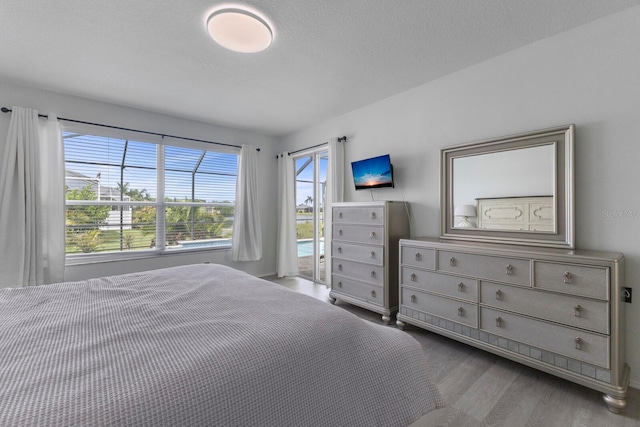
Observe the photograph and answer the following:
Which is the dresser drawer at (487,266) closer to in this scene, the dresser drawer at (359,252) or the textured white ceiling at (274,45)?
the dresser drawer at (359,252)

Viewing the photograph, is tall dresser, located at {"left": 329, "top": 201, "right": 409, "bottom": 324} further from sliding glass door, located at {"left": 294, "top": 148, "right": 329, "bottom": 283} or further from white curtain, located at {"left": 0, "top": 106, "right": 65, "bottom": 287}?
white curtain, located at {"left": 0, "top": 106, "right": 65, "bottom": 287}

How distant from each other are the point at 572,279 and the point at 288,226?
3654 millimetres

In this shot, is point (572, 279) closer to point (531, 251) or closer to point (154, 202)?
point (531, 251)

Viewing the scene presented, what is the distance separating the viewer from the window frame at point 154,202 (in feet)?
11.0

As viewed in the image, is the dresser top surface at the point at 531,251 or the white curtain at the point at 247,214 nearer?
the dresser top surface at the point at 531,251

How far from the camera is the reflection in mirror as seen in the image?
222 centimetres

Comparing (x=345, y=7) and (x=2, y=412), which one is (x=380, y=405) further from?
(x=345, y=7)

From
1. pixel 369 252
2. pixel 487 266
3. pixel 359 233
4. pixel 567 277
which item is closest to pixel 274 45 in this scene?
pixel 359 233

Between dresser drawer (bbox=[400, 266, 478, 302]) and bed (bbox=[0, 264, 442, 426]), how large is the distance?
1.23 m

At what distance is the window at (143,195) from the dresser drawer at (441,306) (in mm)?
3016

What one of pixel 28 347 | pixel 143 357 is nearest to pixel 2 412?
pixel 143 357

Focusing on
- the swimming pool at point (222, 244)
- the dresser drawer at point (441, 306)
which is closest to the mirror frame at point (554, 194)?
the dresser drawer at point (441, 306)

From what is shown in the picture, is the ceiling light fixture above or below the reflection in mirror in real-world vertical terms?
above

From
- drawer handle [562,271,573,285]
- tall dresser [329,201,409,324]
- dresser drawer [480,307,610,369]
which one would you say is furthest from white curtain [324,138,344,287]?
drawer handle [562,271,573,285]
